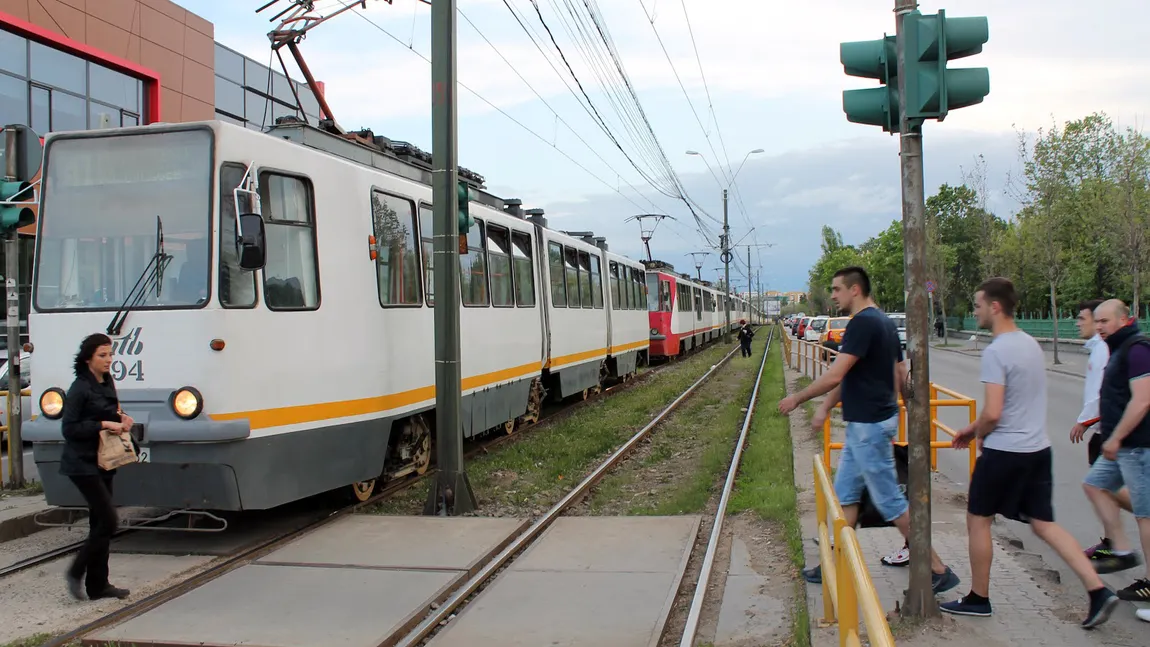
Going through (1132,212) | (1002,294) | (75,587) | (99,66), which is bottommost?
(75,587)

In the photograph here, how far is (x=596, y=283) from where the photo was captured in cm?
1842

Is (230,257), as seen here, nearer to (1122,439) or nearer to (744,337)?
(1122,439)

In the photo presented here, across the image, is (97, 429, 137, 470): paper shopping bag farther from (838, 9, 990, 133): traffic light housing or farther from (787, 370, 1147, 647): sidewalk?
(838, 9, 990, 133): traffic light housing

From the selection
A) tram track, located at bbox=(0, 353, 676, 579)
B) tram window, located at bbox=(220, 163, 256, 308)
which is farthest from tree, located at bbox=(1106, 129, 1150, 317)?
tram window, located at bbox=(220, 163, 256, 308)

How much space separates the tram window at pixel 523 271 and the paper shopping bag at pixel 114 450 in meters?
7.08

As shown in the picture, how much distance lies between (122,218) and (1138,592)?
23.7 ft

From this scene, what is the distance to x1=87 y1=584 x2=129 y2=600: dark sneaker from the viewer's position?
584 centimetres

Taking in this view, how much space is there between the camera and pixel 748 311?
280 feet

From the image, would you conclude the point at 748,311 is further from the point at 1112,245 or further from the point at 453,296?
the point at 453,296

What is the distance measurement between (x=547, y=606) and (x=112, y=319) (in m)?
3.87

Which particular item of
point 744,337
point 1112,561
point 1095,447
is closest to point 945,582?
point 1112,561

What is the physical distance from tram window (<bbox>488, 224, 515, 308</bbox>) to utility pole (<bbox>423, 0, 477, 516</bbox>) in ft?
10.2

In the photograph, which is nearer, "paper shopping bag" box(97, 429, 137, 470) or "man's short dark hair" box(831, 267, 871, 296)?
"man's short dark hair" box(831, 267, 871, 296)

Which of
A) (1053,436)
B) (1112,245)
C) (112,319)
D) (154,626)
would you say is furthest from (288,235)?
(1112,245)
